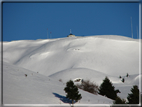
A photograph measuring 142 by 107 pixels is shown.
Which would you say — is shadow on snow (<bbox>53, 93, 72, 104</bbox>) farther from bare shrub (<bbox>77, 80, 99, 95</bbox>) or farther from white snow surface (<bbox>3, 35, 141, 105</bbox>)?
white snow surface (<bbox>3, 35, 141, 105</bbox>)

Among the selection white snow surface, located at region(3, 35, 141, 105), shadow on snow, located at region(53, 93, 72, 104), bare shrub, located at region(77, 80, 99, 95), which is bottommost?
shadow on snow, located at region(53, 93, 72, 104)

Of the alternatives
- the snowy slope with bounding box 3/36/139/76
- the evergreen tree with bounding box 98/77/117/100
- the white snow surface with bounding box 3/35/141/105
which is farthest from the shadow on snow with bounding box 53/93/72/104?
the snowy slope with bounding box 3/36/139/76

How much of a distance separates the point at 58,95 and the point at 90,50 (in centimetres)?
7335

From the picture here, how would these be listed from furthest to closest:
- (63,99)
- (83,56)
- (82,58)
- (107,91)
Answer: (83,56) → (82,58) → (107,91) → (63,99)

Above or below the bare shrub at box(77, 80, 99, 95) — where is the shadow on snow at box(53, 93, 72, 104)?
below

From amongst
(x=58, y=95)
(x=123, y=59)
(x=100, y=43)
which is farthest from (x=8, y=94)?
(x=100, y=43)

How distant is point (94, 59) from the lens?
86188mm

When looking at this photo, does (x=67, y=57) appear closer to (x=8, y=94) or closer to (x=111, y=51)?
(x=111, y=51)

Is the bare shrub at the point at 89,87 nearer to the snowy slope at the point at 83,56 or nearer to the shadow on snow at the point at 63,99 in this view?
the shadow on snow at the point at 63,99

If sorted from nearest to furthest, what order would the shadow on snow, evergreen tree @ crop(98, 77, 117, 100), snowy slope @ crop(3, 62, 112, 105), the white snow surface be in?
snowy slope @ crop(3, 62, 112, 105), the shadow on snow, evergreen tree @ crop(98, 77, 117, 100), the white snow surface

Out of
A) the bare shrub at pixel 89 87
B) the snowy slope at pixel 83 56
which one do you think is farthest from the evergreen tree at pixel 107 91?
the snowy slope at pixel 83 56

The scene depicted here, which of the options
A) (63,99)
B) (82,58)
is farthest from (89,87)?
(82,58)

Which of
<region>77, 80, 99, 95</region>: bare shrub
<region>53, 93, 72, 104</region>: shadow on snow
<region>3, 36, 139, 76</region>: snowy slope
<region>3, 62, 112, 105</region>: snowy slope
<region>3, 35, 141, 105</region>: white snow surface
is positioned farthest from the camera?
<region>3, 36, 139, 76</region>: snowy slope

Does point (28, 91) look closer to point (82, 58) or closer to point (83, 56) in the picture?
point (82, 58)
